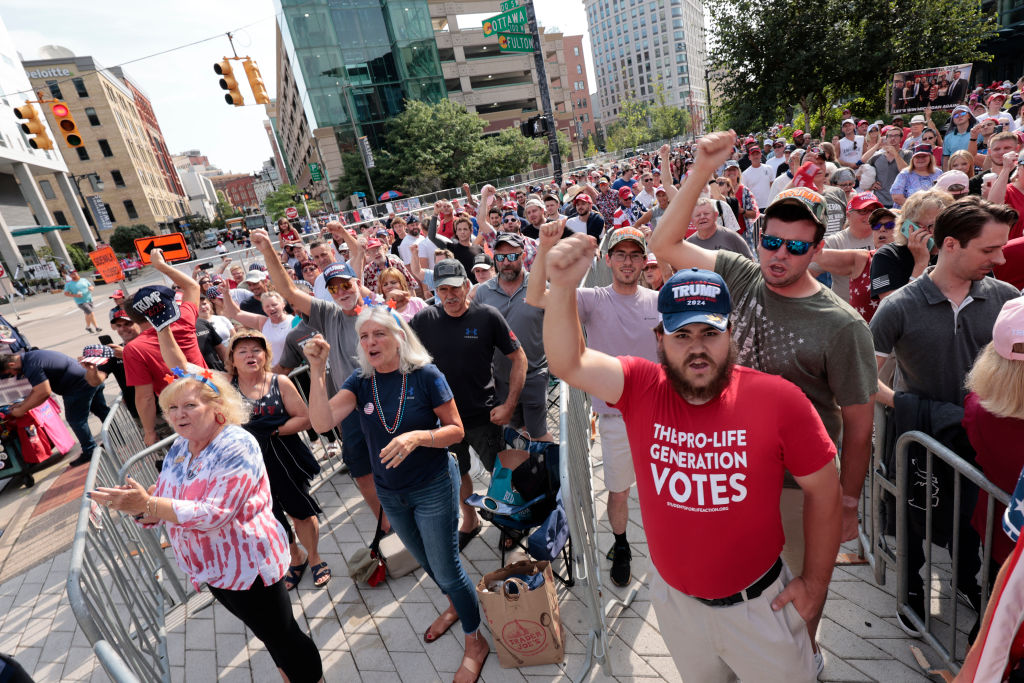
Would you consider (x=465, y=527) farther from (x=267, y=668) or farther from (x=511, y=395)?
(x=267, y=668)

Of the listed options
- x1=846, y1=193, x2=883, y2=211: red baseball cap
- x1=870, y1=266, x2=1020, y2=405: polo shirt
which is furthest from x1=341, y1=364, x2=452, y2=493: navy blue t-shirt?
x1=846, y1=193, x2=883, y2=211: red baseball cap

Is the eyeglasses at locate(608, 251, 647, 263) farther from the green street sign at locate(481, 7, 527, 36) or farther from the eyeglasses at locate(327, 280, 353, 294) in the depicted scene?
the green street sign at locate(481, 7, 527, 36)

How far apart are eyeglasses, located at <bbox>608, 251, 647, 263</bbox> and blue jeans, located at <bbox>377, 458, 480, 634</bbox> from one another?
6.02 feet

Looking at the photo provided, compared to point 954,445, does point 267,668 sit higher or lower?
lower

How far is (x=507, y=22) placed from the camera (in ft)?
34.9

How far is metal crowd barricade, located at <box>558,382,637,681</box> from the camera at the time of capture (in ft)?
8.61

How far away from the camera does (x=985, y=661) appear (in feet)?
4.51

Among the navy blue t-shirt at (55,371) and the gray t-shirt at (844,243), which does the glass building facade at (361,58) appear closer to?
the navy blue t-shirt at (55,371)

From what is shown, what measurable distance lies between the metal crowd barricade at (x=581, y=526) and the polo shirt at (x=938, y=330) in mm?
1683

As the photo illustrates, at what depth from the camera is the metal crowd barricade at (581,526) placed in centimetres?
262

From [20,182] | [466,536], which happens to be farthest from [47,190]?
[466,536]

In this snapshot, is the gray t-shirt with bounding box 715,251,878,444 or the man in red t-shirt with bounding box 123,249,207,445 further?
the man in red t-shirt with bounding box 123,249,207,445

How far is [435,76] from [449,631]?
56789 mm

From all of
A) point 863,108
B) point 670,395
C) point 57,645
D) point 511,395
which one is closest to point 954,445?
point 670,395
